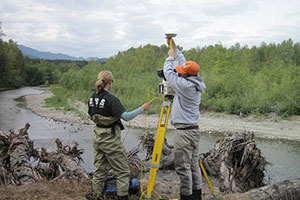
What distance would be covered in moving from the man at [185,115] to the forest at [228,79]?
1380 centimetres

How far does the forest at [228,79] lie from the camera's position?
18.3 meters

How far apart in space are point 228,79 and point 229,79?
79 mm

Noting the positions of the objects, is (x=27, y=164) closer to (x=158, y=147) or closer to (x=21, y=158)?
(x=21, y=158)

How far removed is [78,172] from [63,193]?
4.11 ft

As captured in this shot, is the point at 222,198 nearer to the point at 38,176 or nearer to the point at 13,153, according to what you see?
the point at 38,176

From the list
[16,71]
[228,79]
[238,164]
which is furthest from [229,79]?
[16,71]

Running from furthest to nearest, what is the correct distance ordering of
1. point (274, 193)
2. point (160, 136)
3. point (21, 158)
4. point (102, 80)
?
1. point (21, 158)
2. point (274, 193)
3. point (160, 136)
4. point (102, 80)

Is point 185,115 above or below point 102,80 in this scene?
below

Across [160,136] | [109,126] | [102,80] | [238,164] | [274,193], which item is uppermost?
[102,80]

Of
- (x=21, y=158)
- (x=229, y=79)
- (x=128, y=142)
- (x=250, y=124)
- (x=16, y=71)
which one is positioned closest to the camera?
(x=21, y=158)

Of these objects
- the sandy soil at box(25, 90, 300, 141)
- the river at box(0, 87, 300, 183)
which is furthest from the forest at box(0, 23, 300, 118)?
the river at box(0, 87, 300, 183)

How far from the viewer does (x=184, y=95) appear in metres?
3.89

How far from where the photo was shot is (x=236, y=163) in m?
5.98

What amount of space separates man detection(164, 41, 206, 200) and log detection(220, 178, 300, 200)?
2.68ft
